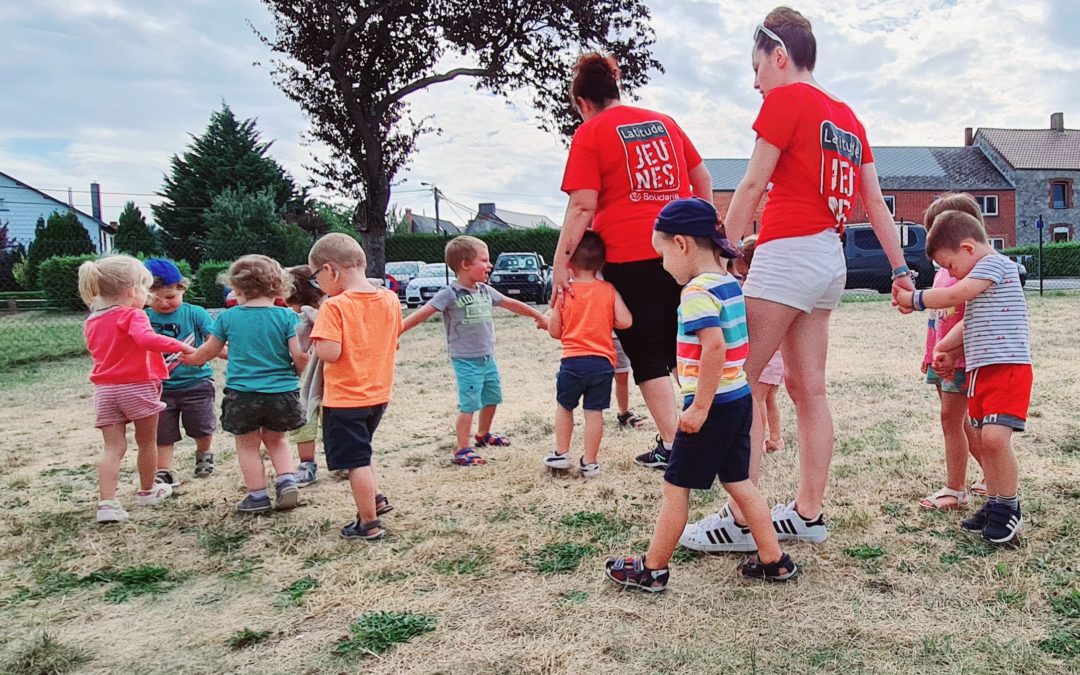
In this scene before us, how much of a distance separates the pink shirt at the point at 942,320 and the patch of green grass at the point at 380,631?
96.4 inches

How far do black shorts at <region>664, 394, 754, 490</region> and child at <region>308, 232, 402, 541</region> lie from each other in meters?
1.46

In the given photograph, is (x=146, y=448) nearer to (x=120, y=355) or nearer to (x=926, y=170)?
(x=120, y=355)

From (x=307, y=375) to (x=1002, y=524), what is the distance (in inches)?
132

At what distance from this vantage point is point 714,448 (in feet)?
7.84

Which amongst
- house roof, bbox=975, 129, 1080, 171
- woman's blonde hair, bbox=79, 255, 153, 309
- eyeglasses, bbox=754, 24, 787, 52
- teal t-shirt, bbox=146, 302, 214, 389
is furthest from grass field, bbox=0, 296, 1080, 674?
house roof, bbox=975, 129, 1080, 171

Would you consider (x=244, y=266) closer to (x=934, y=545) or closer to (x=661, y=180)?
(x=661, y=180)

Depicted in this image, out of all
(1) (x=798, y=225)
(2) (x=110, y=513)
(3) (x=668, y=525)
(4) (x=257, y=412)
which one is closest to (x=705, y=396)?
(3) (x=668, y=525)

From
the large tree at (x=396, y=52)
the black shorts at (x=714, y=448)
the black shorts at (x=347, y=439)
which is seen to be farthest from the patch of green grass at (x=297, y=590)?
the large tree at (x=396, y=52)

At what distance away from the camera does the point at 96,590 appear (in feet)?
9.16

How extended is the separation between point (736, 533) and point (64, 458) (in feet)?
14.7

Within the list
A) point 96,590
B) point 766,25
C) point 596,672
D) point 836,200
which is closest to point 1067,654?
point 596,672

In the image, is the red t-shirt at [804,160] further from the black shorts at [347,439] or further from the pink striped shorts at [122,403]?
the pink striped shorts at [122,403]

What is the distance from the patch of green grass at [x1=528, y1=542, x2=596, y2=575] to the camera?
9.02 ft

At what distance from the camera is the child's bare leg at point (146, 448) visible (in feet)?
12.7
